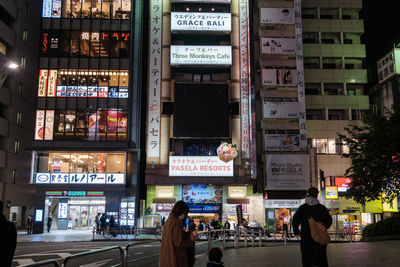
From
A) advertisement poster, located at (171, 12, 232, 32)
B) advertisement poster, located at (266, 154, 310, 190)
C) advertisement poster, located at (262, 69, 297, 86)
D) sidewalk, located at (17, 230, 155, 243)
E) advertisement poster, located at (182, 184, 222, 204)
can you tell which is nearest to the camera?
sidewalk, located at (17, 230, 155, 243)

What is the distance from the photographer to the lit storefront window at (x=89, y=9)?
42406mm

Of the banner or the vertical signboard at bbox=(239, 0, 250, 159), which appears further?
the vertical signboard at bbox=(239, 0, 250, 159)

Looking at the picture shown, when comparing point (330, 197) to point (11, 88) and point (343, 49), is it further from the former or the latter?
point (11, 88)

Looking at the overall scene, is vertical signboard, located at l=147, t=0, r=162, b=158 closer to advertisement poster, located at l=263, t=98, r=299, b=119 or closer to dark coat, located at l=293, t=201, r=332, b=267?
advertisement poster, located at l=263, t=98, r=299, b=119

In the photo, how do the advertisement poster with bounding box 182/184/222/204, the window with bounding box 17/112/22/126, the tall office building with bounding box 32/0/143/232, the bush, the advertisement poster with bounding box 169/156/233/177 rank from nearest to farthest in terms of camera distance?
the bush < the tall office building with bounding box 32/0/143/232 < the advertisement poster with bounding box 169/156/233/177 < the advertisement poster with bounding box 182/184/222/204 < the window with bounding box 17/112/22/126

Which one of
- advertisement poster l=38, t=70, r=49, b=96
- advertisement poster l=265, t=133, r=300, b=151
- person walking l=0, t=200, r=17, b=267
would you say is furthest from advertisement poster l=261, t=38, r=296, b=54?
person walking l=0, t=200, r=17, b=267

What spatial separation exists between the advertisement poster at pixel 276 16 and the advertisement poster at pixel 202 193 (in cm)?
1933

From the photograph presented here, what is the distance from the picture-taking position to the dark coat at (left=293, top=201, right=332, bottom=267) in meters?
7.66

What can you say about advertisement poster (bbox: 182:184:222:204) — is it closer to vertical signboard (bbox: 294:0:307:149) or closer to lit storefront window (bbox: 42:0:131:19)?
vertical signboard (bbox: 294:0:307:149)

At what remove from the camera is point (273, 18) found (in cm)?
4600

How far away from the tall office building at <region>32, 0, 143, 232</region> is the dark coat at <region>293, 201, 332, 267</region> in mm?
31789

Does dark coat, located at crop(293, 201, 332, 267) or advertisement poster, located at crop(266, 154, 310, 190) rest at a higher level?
advertisement poster, located at crop(266, 154, 310, 190)

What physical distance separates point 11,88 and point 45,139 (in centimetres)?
635

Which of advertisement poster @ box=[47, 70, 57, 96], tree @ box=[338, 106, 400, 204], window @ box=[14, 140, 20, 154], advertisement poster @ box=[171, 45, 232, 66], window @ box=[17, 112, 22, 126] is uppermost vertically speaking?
advertisement poster @ box=[171, 45, 232, 66]
